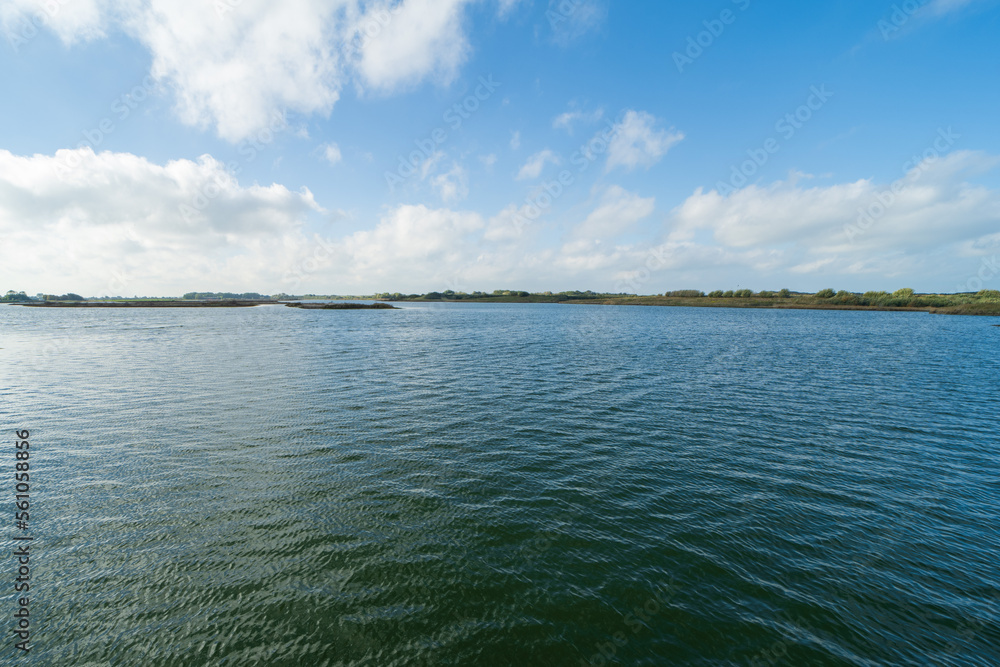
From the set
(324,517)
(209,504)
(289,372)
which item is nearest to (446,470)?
(324,517)

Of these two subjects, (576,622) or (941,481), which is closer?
(576,622)

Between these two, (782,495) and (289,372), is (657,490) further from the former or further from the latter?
(289,372)

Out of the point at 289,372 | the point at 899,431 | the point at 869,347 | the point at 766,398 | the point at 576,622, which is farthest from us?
the point at 869,347

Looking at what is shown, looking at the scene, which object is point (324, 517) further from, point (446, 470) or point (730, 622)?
point (730, 622)

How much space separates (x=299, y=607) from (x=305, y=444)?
11.1 meters

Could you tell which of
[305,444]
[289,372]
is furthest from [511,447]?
[289,372]

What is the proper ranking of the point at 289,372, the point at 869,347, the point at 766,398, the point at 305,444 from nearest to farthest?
the point at 305,444
the point at 766,398
the point at 289,372
the point at 869,347

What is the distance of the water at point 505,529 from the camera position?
862 cm

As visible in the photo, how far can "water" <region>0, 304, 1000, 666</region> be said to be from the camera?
28.3ft

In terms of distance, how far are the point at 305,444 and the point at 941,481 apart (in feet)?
101

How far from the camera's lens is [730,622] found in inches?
362

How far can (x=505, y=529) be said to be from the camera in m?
12.5

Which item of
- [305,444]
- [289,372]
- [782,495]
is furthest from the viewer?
[289,372]

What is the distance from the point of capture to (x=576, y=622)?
9.10 metres
